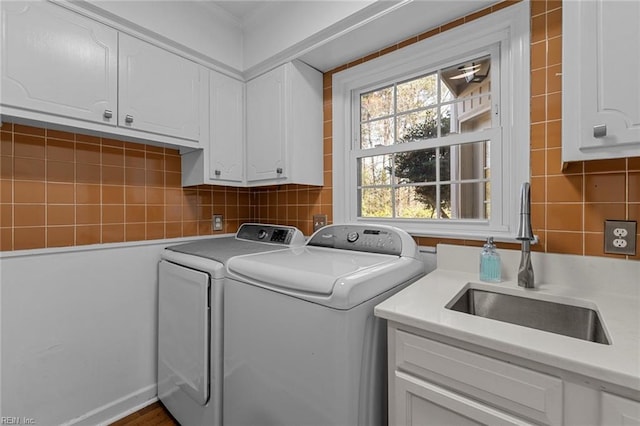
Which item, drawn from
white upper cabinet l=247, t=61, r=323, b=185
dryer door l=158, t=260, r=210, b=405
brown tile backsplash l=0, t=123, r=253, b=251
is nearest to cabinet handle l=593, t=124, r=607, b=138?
white upper cabinet l=247, t=61, r=323, b=185

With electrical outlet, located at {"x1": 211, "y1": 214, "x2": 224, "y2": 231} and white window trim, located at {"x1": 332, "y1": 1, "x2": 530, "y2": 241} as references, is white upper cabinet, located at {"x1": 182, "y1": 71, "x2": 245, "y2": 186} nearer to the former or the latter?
electrical outlet, located at {"x1": 211, "y1": 214, "x2": 224, "y2": 231}

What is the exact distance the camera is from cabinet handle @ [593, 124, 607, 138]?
2.84 ft

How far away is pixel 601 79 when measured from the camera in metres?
0.88

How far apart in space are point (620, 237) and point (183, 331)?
2.02 metres

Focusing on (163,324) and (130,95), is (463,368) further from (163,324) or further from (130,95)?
(130,95)

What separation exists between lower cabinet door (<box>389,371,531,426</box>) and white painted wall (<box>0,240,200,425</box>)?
1.66 metres

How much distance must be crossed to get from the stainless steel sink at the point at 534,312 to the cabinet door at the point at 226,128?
5.30 feet

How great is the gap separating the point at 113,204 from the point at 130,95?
0.66 metres

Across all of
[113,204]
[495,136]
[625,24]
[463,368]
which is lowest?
[463,368]

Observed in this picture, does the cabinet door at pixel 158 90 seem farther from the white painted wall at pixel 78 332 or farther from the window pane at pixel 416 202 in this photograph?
the window pane at pixel 416 202

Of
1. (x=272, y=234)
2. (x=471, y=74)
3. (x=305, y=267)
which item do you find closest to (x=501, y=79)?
(x=471, y=74)

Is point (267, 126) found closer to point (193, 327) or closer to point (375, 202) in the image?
point (375, 202)

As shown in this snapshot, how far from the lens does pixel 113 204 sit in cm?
175

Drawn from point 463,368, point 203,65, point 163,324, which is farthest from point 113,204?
point 463,368
